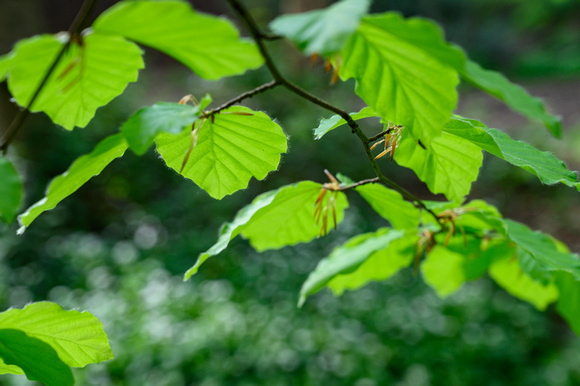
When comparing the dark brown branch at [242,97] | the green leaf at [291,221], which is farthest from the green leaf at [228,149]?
the green leaf at [291,221]

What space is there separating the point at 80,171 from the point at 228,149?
190 mm

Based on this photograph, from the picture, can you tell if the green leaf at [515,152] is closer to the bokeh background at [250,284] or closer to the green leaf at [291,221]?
the green leaf at [291,221]

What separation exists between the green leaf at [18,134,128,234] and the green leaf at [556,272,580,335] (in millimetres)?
740

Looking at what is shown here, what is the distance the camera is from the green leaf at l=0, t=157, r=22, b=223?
34 cm

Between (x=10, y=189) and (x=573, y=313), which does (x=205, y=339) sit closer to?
(x=573, y=313)

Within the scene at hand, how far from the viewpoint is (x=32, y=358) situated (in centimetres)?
54

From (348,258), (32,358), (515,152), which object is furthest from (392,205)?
(32,358)

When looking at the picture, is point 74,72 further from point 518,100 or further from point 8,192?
point 518,100

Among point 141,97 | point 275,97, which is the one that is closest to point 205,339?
point 275,97

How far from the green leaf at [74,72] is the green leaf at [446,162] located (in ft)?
1.22

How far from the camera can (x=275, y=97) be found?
5.04 m

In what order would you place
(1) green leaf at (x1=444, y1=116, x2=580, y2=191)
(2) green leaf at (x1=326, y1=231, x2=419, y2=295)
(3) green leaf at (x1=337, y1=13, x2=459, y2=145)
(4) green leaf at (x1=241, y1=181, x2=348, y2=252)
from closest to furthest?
(3) green leaf at (x1=337, y1=13, x2=459, y2=145) → (1) green leaf at (x1=444, y1=116, x2=580, y2=191) → (4) green leaf at (x1=241, y1=181, x2=348, y2=252) → (2) green leaf at (x1=326, y1=231, x2=419, y2=295)

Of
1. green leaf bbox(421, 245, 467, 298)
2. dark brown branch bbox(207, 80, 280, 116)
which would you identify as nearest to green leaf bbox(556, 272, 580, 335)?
green leaf bbox(421, 245, 467, 298)

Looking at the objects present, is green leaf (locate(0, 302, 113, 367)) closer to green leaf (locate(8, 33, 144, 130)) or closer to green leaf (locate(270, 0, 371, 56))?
green leaf (locate(8, 33, 144, 130))
